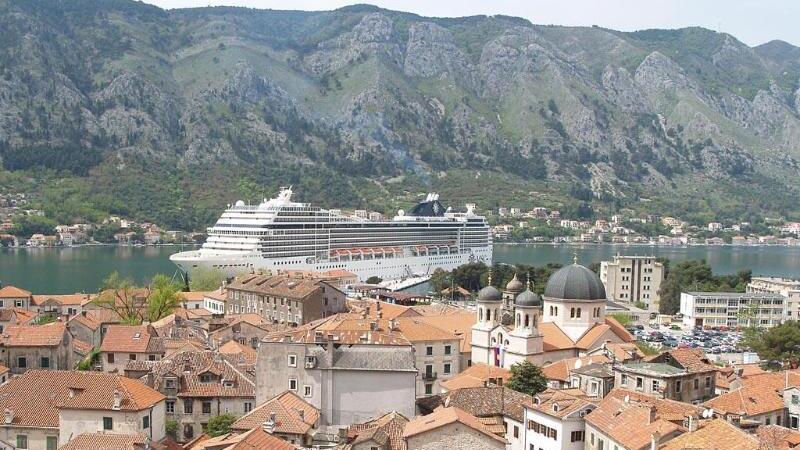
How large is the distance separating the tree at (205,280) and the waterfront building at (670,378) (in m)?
55.7

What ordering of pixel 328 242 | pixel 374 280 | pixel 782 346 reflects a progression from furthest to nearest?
pixel 328 242, pixel 374 280, pixel 782 346

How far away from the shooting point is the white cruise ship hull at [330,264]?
10330 centimetres

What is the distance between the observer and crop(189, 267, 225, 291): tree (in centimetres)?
8359

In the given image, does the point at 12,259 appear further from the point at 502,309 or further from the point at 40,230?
the point at 502,309

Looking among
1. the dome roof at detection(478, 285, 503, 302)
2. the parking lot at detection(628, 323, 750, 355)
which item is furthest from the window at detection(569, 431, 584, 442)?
the parking lot at detection(628, 323, 750, 355)

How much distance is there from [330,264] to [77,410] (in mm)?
89378

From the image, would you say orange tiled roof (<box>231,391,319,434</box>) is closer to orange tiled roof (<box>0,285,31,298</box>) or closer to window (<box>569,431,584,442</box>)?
window (<box>569,431,584,442</box>)

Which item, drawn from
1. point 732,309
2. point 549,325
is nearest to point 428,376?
point 549,325

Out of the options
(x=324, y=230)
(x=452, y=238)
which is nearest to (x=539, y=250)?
(x=452, y=238)

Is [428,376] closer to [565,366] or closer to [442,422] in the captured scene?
[565,366]

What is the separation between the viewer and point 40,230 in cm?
16912

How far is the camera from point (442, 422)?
25047 millimetres

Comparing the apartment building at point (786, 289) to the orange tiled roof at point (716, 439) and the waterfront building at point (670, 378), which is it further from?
the orange tiled roof at point (716, 439)

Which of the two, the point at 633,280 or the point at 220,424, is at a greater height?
the point at 220,424
